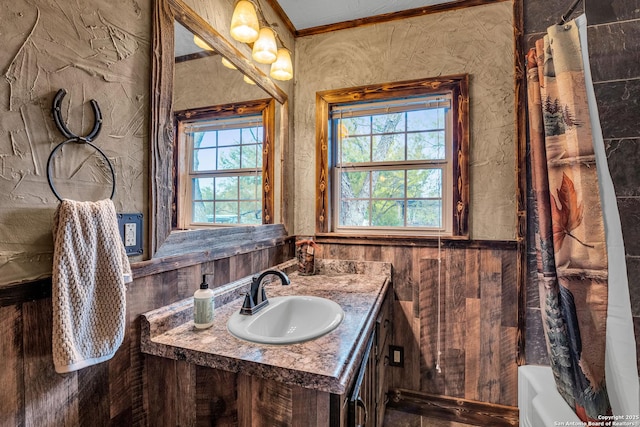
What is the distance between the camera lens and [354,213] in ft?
6.65

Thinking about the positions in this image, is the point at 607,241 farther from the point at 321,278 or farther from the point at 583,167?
the point at 321,278

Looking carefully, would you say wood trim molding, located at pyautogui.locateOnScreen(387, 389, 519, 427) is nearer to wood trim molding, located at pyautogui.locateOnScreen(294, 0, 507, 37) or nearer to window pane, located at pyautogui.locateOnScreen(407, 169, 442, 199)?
window pane, located at pyautogui.locateOnScreen(407, 169, 442, 199)

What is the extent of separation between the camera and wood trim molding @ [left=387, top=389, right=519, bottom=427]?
1.66m

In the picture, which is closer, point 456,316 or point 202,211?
point 202,211

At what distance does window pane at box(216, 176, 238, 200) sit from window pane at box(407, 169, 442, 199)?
1115 millimetres

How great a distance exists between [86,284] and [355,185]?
5.24 ft

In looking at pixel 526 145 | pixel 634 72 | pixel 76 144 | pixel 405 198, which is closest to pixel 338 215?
pixel 405 198

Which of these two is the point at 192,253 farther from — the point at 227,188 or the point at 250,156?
the point at 250,156

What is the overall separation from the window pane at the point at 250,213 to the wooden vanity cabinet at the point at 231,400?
0.74 meters

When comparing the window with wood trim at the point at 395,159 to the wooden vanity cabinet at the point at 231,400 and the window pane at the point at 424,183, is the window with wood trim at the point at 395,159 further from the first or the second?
the wooden vanity cabinet at the point at 231,400

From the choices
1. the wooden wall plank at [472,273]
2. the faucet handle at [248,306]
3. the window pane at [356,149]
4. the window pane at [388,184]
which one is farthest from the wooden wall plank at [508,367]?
the faucet handle at [248,306]

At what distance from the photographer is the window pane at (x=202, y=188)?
116 centimetres

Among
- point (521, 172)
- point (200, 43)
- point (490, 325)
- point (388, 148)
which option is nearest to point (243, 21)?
point (200, 43)

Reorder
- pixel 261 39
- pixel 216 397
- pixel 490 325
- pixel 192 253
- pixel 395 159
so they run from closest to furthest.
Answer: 1. pixel 216 397
2. pixel 192 253
3. pixel 261 39
4. pixel 490 325
5. pixel 395 159
